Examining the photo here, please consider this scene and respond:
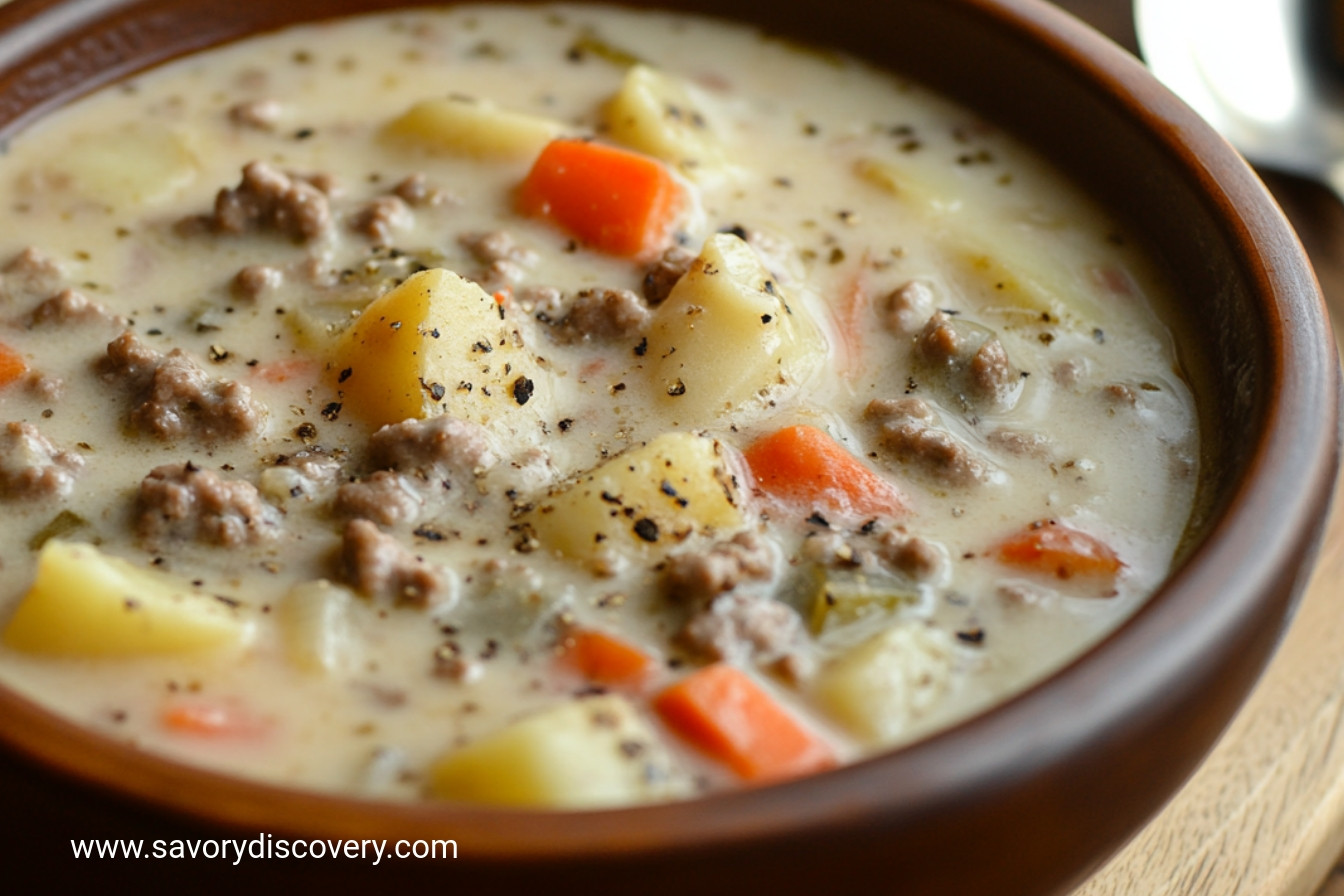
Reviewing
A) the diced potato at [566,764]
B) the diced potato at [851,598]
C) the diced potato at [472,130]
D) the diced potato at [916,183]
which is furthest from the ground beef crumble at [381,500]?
the diced potato at [916,183]

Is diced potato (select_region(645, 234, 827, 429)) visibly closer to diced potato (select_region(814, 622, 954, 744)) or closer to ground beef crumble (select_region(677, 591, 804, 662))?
ground beef crumble (select_region(677, 591, 804, 662))

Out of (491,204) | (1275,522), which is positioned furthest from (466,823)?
(491,204)

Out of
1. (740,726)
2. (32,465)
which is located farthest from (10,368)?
(740,726)

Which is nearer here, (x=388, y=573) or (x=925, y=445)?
(x=388, y=573)

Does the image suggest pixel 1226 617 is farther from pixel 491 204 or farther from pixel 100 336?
pixel 100 336

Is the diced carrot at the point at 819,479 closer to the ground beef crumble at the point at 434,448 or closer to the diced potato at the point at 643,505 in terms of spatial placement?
the diced potato at the point at 643,505

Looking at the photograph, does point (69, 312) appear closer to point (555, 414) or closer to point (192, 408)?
point (192, 408)

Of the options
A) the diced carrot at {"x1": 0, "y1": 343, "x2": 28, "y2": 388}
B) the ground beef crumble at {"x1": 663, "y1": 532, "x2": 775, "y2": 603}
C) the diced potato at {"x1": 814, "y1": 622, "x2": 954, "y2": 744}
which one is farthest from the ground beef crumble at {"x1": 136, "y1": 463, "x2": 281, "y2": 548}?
the diced potato at {"x1": 814, "y1": 622, "x2": 954, "y2": 744}
